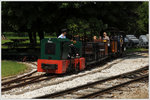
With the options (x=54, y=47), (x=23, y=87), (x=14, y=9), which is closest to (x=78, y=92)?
(x=23, y=87)

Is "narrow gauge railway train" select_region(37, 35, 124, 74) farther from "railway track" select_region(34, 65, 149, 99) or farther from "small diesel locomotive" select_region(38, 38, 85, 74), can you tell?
"railway track" select_region(34, 65, 149, 99)

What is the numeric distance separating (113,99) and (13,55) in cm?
1535

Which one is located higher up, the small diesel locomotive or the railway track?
the small diesel locomotive

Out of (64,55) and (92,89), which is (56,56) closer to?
(64,55)

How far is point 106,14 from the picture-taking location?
75.0 ft

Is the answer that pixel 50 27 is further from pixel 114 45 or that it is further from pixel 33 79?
pixel 33 79

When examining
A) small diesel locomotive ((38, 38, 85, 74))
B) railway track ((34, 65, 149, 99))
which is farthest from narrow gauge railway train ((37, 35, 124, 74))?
railway track ((34, 65, 149, 99))

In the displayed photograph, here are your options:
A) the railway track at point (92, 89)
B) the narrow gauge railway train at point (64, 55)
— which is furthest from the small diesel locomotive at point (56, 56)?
the railway track at point (92, 89)

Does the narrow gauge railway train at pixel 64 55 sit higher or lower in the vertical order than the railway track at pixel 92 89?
higher

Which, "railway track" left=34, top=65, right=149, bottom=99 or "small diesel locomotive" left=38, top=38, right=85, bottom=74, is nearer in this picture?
"railway track" left=34, top=65, right=149, bottom=99

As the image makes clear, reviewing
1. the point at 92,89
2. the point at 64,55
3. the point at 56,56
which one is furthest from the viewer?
the point at 64,55

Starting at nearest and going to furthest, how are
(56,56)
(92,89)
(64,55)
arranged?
(92,89)
(56,56)
(64,55)

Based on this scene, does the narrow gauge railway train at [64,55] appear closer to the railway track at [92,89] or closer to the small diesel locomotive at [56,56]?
the small diesel locomotive at [56,56]

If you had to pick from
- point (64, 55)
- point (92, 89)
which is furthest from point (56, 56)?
point (92, 89)
